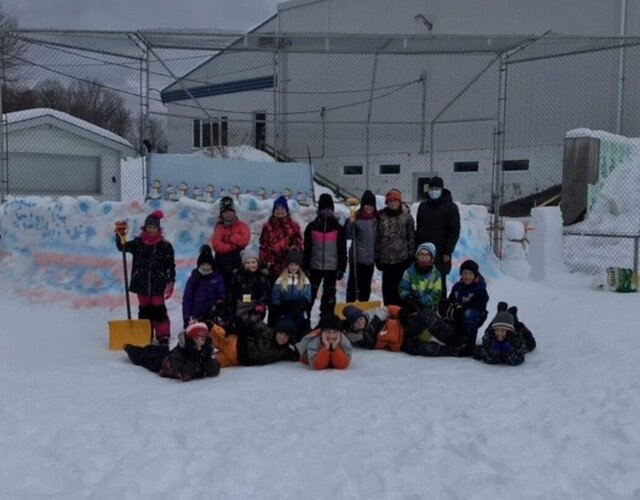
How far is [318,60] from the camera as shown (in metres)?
22.7

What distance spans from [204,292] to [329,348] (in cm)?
153

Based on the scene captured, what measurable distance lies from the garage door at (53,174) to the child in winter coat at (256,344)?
23.7 feet

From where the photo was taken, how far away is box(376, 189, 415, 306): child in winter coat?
7.64 meters

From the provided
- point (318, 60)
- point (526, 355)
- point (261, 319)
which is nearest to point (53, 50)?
point (261, 319)

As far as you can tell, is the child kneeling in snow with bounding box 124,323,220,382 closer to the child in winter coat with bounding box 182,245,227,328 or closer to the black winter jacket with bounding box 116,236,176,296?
the child in winter coat with bounding box 182,245,227,328

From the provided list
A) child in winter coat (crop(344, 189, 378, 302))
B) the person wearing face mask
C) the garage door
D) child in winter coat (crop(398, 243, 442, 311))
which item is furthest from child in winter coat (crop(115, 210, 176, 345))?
the garage door

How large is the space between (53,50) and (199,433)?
764 centimetres

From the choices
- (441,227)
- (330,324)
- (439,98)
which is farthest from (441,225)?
(439,98)

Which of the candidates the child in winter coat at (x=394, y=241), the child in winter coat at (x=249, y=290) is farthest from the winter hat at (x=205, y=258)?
the child in winter coat at (x=394, y=241)

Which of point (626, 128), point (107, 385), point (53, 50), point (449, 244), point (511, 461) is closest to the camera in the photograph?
point (511, 461)

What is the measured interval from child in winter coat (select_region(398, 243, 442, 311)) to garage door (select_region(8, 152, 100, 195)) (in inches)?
308

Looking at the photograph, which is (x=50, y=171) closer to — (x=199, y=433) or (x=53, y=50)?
(x=53, y=50)

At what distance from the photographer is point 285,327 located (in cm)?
634

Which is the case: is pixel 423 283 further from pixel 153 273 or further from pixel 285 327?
pixel 153 273
